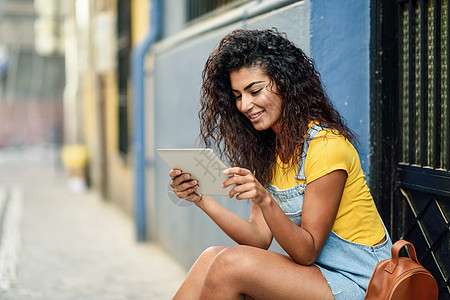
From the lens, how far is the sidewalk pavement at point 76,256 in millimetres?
4867

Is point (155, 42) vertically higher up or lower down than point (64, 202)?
higher up

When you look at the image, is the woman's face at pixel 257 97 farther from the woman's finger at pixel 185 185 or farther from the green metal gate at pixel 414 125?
A: the green metal gate at pixel 414 125

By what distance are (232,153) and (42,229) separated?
5.50 meters

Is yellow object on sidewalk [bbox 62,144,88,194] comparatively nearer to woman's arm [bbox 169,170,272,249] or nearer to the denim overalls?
woman's arm [bbox 169,170,272,249]

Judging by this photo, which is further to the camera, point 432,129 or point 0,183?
point 0,183

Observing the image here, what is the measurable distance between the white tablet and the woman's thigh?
0.84 ft

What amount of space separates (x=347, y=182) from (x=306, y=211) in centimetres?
21

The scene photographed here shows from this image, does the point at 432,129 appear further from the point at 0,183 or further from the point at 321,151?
the point at 0,183

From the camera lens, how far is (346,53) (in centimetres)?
315

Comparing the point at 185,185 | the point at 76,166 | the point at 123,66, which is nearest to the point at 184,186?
the point at 185,185

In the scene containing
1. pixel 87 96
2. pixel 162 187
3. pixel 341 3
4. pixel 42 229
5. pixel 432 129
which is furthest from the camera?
pixel 87 96

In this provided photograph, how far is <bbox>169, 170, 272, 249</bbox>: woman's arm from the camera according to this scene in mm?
2566

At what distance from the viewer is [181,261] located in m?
5.62

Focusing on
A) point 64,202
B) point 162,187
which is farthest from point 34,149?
point 162,187
